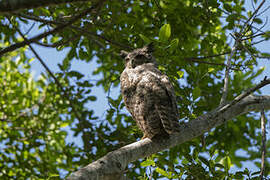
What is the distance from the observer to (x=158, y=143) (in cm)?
313

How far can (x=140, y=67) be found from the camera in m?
4.02

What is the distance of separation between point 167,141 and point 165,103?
46cm

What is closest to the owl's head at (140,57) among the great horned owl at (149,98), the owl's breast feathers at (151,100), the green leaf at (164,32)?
the great horned owl at (149,98)

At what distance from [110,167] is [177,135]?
1.02 meters

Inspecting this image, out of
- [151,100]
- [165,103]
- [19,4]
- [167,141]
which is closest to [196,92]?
[165,103]

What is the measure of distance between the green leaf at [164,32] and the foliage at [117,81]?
1 centimetres

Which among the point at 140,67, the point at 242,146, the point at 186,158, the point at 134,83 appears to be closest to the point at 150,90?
the point at 134,83

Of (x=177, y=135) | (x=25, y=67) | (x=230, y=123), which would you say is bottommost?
(x=177, y=135)

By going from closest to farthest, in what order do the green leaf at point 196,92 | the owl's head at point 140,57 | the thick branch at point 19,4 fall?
the thick branch at point 19,4 → the green leaf at point 196,92 → the owl's head at point 140,57

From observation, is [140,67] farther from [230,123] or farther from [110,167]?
[230,123]

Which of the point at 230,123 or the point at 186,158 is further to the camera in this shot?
the point at 230,123

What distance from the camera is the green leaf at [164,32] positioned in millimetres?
3318

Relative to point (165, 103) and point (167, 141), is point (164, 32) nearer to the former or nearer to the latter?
point (165, 103)

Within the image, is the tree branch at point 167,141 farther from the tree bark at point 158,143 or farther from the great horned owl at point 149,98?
the great horned owl at point 149,98
